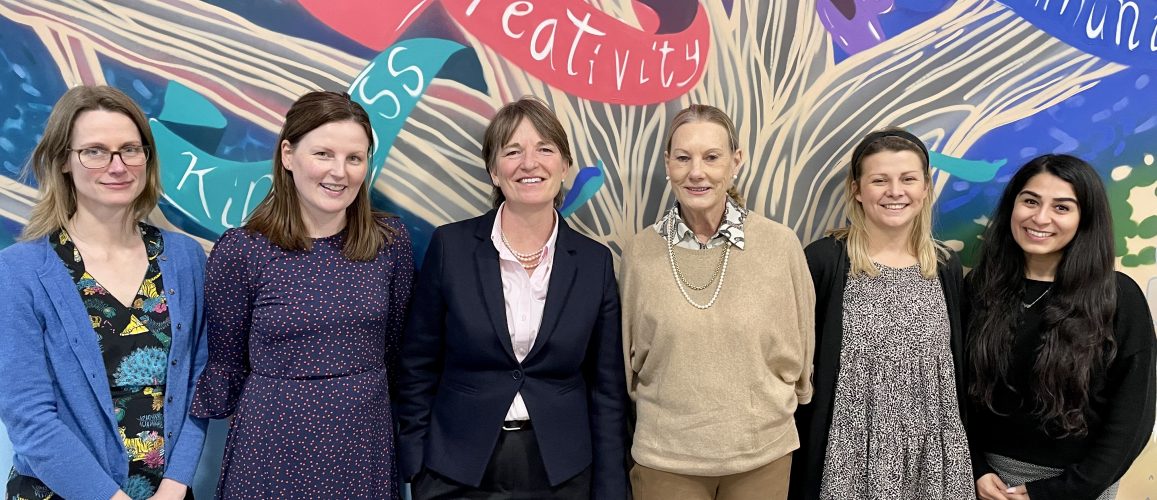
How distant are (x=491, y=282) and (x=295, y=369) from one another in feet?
1.83

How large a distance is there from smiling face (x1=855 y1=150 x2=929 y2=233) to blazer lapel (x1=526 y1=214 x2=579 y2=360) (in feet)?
3.14

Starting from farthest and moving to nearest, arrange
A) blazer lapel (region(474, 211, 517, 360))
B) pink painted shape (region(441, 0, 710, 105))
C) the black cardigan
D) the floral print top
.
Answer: pink painted shape (region(441, 0, 710, 105))
the black cardigan
blazer lapel (region(474, 211, 517, 360))
the floral print top

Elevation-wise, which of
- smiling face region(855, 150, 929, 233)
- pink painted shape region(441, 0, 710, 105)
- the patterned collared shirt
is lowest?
the patterned collared shirt

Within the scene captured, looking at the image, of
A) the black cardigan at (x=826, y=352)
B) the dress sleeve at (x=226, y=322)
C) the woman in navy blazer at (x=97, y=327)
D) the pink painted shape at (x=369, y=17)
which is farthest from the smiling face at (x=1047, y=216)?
the woman in navy blazer at (x=97, y=327)

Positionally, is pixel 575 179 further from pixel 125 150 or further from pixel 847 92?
pixel 125 150

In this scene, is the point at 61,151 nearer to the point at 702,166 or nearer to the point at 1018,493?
the point at 702,166

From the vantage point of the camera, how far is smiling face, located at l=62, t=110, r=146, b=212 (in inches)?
74.3

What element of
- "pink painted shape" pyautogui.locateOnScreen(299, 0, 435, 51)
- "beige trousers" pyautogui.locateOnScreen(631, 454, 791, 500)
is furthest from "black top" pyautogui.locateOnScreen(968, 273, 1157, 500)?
"pink painted shape" pyautogui.locateOnScreen(299, 0, 435, 51)

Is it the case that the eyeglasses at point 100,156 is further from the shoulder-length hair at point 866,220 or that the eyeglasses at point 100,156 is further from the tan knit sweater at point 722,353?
the shoulder-length hair at point 866,220

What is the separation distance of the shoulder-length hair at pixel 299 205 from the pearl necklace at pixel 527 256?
0.36 metres

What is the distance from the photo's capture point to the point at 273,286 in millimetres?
1924

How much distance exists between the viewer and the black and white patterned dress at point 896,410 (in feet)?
7.19

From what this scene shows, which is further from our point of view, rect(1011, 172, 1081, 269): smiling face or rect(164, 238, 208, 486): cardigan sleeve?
rect(1011, 172, 1081, 269): smiling face

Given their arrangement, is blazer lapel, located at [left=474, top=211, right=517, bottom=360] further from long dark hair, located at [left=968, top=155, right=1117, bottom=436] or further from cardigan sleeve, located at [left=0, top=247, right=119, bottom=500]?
long dark hair, located at [left=968, top=155, right=1117, bottom=436]
